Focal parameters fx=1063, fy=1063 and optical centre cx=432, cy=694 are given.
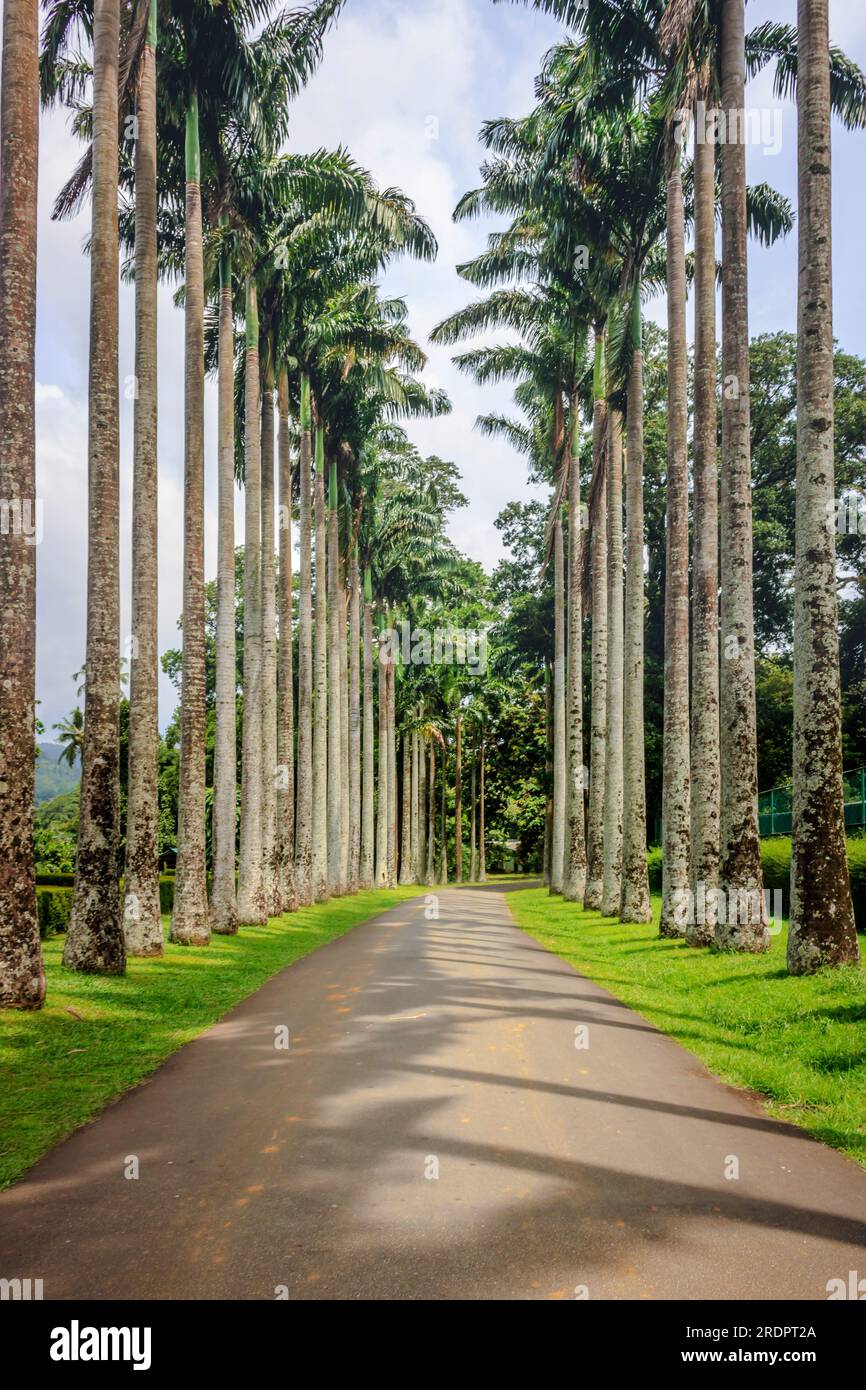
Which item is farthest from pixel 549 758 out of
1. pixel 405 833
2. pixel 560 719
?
pixel 405 833

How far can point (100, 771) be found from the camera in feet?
46.5

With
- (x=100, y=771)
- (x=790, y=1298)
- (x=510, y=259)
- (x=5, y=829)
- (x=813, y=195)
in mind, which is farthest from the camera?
(x=510, y=259)

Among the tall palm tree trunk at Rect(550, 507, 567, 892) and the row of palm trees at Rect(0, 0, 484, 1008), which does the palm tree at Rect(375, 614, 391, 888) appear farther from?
the tall palm tree trunk at Rect(550, 507, 567, 892)

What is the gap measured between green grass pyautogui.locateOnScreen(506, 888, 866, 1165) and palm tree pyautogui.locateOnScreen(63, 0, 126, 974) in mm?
6787

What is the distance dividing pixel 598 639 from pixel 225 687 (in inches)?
462

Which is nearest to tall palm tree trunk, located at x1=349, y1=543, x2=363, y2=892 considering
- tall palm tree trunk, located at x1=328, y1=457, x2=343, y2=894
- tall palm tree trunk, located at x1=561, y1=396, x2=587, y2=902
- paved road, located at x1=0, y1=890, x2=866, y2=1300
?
tall palm tree trunk, located at x1=328, y1=457, x2=343, y2=894

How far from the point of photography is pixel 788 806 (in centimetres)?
3219

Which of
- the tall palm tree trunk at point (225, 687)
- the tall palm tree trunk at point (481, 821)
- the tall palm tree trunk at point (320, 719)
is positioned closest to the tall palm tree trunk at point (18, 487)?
the tall palm tree trunk at point (225, 687)

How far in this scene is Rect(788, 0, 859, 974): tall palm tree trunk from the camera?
12258 mm

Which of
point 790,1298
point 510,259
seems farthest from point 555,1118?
point 510,259

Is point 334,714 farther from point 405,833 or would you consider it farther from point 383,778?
point 405,833

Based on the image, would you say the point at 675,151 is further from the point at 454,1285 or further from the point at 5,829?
the point at 454,1285

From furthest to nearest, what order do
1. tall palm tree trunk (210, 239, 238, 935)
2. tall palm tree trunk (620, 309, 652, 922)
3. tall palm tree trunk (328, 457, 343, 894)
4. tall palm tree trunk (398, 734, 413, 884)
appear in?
tall palm tree trunk (398, 734, 413, 884) < tall palm tree trunk (328, 457, 343, 894) < tall palm tree trunk (620, 309, 652, 922) < tall palm tree trunk (210, 239, 238, 935)
